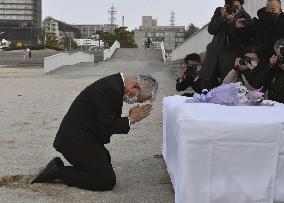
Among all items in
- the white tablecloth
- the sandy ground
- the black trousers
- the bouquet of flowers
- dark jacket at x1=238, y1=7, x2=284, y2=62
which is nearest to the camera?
the white tablecloth

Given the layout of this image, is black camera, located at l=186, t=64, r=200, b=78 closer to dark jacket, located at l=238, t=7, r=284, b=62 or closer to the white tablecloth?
dark jacket, located at l=238, t=7, r=284, b=62

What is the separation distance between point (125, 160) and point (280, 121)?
3.03 metres

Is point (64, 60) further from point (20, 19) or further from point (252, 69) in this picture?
point (20, 19)

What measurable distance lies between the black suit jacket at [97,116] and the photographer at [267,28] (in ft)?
5.32

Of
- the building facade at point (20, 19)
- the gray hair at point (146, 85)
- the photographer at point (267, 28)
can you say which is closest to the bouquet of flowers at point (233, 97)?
the gray hair at point (146, 85)

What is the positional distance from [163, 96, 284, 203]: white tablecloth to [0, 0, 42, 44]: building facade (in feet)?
401

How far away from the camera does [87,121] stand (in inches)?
212

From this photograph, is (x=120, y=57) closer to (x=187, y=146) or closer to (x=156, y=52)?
(x=156, y=52)

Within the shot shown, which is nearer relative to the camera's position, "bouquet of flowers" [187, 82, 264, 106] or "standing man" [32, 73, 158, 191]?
"bouquet of flowers" [187, 82, 264, 106]

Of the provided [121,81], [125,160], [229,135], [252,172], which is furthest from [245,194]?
[125,160]

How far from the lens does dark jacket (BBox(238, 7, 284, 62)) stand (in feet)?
19.3

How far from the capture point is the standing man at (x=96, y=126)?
521cm

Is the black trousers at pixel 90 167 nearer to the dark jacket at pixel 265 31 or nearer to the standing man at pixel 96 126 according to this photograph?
the standing man at pixel 96 126

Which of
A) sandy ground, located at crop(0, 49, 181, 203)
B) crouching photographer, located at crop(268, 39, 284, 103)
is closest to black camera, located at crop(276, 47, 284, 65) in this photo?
crouching photographer, located at crop(268, 39, 284, 103)
